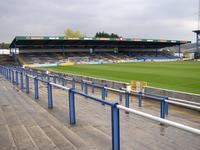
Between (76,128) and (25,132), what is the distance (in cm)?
107

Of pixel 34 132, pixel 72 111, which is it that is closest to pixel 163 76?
pixel 72 111

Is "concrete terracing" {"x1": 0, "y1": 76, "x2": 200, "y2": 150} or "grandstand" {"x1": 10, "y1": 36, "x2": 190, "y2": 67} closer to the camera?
"concrete terracing" {"x1": 0, "y1": 76, "x2": 200, "y2": 150}

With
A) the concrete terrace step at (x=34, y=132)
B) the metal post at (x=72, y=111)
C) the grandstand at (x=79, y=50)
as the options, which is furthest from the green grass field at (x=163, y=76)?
the grandstand at (x=79, y=50)

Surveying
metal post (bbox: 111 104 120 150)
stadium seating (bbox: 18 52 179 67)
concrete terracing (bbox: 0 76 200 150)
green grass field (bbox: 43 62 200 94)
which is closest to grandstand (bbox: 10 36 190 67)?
stadium seating (bbox: 18 52 179 67)

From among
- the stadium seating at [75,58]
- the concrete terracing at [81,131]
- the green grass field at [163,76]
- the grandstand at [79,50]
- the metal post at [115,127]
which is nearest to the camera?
the metal post at [115,127]

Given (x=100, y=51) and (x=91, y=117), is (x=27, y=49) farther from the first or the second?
(x=91, y=117)

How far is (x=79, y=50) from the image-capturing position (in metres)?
70.9

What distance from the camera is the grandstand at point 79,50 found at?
59156 millimetres

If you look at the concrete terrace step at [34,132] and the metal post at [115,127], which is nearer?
the metal post at [115,127]

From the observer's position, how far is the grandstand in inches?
2329

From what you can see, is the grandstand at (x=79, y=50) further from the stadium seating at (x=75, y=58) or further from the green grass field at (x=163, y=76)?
the green grass field at (x=163, y=76)

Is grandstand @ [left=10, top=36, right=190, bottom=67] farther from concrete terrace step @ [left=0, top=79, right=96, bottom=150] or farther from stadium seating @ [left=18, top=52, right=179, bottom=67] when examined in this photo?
concrete terrace step @ [left=0, top=79, right=96, bottom=150]

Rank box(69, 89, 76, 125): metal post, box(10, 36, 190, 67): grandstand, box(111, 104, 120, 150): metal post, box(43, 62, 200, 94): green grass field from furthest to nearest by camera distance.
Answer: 1. box(10, 36, 190, 67): grandstand
2. box(43, 62, 200, 94): green grass field
3. box(69, 89, 76, 125): metal post
4. box(111, 104, 120, 150): metal post

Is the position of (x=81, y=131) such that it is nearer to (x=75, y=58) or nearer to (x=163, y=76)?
(x=163, y=76)
